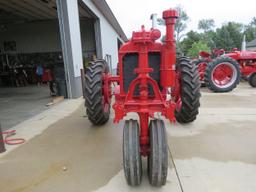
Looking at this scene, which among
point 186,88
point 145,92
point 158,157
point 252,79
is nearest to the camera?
point 158,157

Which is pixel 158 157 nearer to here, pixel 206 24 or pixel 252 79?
pixel 252 79

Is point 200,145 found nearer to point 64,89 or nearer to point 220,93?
point 220,93

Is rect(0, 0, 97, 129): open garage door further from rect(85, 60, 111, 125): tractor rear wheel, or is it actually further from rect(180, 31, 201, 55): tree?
rect(180, 31, 201, 55): tree

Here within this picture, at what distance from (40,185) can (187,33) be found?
2294 inches

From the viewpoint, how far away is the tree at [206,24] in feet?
225

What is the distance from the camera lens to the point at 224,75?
25.2 feet

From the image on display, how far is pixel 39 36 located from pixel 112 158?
13.1 m

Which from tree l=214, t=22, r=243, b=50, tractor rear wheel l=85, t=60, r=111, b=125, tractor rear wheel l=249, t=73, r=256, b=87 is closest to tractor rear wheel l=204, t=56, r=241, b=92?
tractor rear wheel l=249, t=73, r=256, b=87

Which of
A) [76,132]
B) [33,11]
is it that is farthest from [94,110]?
[33,11]

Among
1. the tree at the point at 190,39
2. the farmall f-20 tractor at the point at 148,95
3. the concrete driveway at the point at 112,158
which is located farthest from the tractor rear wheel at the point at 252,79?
the tree at the point at 190,39

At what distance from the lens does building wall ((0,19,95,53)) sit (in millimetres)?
13758

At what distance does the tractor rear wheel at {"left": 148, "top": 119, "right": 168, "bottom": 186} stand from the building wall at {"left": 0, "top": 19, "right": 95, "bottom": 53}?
1251 centimetres

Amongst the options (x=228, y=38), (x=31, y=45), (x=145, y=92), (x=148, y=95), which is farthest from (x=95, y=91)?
(x=228, y=38)

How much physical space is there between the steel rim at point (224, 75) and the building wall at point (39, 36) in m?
8.56
